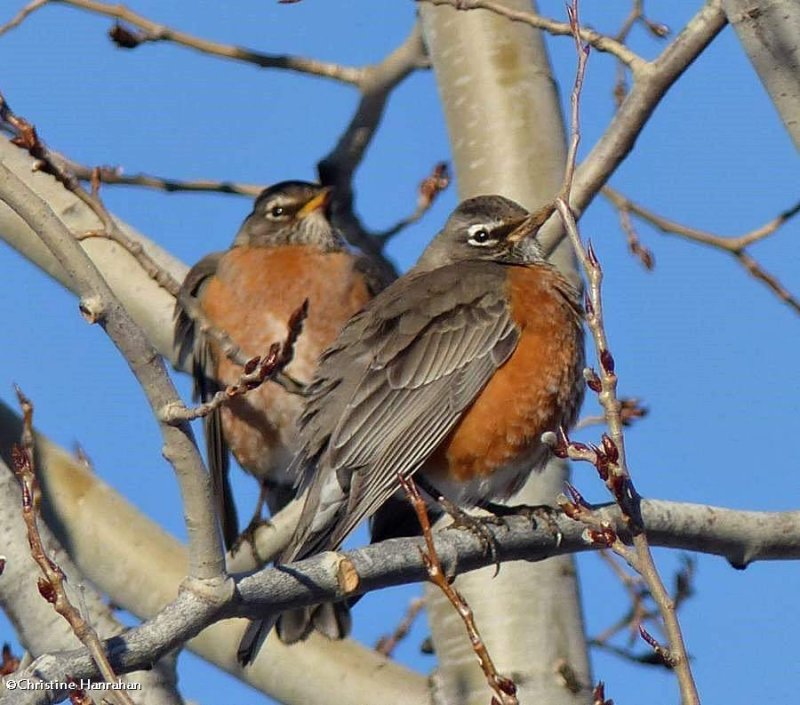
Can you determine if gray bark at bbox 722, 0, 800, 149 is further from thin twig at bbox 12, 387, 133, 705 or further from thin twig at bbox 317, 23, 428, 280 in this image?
thin twig at bbox 317, 23, 428, 280

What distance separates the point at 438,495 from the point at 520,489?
308mm

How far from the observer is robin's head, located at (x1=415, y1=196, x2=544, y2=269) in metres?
5.70

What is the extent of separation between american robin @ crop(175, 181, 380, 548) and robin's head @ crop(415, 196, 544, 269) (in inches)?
32.1

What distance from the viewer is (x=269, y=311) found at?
686 cm

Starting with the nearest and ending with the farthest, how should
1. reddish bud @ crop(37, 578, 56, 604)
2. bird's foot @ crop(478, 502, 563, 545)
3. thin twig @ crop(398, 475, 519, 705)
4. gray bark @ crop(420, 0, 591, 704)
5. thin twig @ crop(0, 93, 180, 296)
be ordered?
thin twig @ crop(398, 475, 519, 705) → reddish bud @ crop(37, 578, 56, 604) → thin twig @ crop(0, 93, 180, 296) → bird's foot @ crop(478, 502, 563, 545) → gray bark @ crop(420, 0, 591, 704)

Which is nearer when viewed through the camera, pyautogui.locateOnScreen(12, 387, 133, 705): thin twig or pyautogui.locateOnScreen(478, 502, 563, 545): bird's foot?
pyautogui.locateOnScreen(12, 387, 133, 705): thin twig

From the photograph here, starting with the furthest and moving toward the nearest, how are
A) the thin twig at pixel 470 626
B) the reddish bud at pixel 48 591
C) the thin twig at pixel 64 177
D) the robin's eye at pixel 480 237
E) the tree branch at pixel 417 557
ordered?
the robin's eye at pixel 480 237 → the thin twig at pixel 64 177 → the reddish bud at pixel 48 591 → the tree branch at pixel 417 557 → the thin twig at pixel 470 626

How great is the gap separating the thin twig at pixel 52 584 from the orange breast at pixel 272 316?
302cm

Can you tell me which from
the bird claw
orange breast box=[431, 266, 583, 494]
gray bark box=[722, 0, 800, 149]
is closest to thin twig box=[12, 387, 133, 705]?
the bird claw

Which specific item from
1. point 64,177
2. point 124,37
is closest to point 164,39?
point 124,37

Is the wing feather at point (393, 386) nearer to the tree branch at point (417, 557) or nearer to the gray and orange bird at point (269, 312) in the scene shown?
the tree branch at point (417, 557)

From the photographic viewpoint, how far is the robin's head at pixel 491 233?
5703mm

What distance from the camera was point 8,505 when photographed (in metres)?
4.57

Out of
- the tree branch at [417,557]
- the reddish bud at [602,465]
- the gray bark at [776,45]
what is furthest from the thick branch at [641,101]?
the reddish bud at [602,465]
